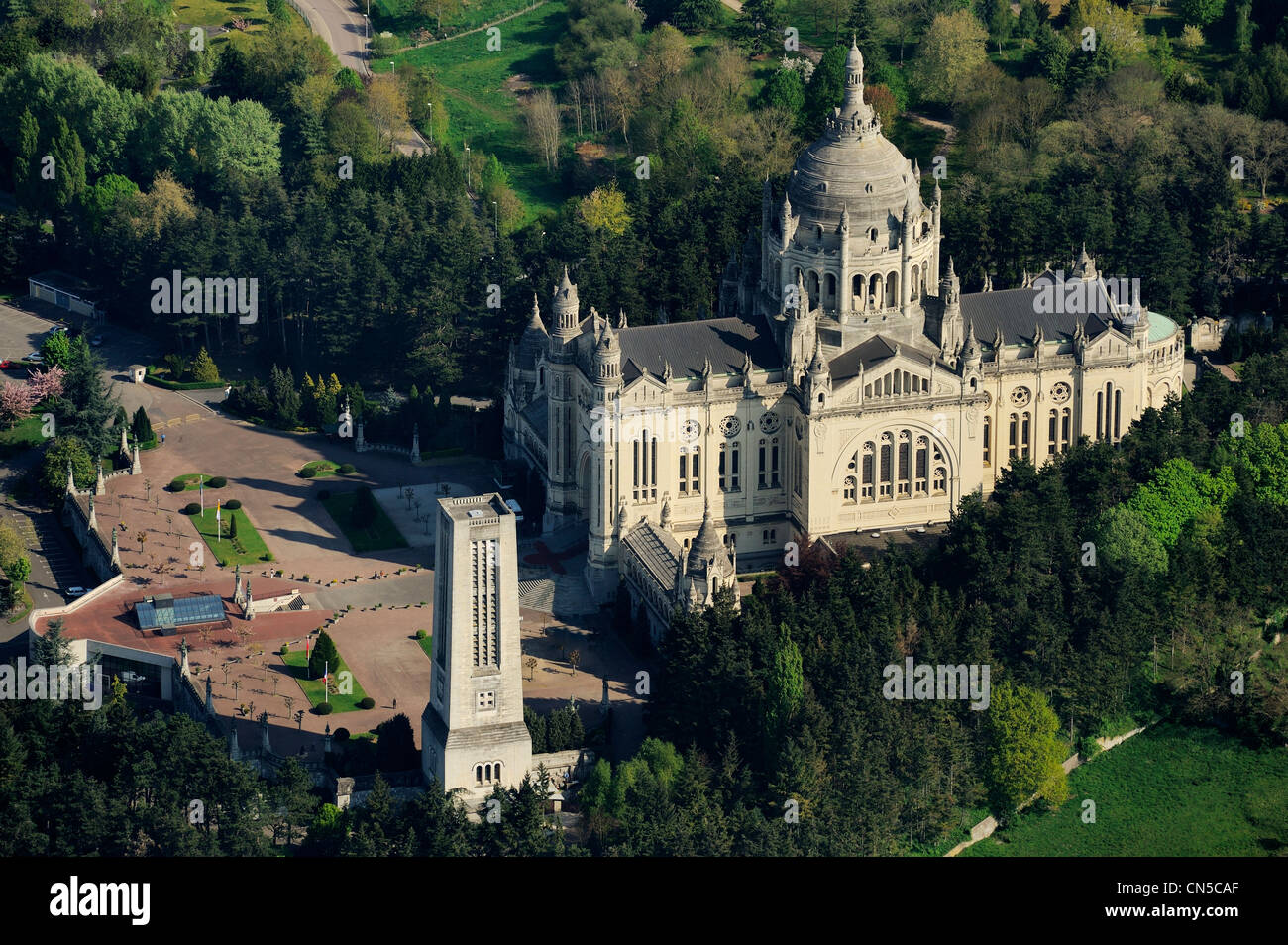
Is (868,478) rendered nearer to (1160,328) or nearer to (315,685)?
(1160,328)

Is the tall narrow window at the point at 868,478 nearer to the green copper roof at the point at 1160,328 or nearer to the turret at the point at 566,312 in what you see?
the turret at the point at 566,312

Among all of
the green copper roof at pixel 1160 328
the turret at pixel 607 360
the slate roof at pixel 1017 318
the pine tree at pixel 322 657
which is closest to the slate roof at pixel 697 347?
the turret at pixel 607 360

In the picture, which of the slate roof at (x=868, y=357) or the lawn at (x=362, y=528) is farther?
the lawn at (x=362, y=528)

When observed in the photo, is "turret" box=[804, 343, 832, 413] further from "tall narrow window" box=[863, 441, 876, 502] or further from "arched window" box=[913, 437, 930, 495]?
"arched window" box=[913, 437, 930, 495]

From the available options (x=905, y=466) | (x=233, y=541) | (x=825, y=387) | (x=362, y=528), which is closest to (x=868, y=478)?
(x=905, y=466)

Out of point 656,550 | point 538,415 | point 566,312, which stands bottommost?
point 656,550

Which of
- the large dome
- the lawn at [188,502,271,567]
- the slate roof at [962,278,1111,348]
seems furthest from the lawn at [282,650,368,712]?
the slate roof at [962,278,1111,348]
